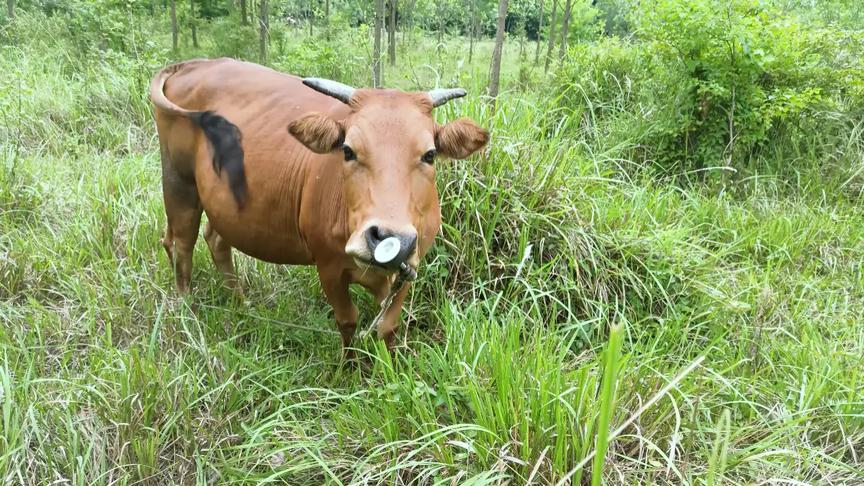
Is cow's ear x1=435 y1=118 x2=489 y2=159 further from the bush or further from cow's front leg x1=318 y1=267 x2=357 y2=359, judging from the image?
the bush

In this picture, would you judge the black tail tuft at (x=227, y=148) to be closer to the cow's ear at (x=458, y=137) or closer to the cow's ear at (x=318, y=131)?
the cow's ear at (x=318, y=131)

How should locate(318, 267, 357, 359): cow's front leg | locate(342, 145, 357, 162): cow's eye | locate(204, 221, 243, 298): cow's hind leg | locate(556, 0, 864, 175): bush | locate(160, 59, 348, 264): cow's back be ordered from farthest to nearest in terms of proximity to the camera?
locate(556, 0, 864, 175): bush
locate(204, 221, 243, 298): cow's hind leg
locate(160, 59, 348, 264): cow's back
locate(318, 267, 357, 359): cow's front leg
locate(342, 145, 357, 162): cow's eye

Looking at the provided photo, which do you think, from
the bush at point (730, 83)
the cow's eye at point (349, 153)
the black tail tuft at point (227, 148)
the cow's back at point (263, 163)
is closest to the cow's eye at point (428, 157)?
the cow's eye at point (349, 153)

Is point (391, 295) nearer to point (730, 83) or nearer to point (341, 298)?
point (341, 298)

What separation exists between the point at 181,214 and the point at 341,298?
1.27 meters

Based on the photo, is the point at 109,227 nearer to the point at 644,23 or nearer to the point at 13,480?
the point at 13,480

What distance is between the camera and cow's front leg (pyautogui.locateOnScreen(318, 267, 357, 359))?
108 inches

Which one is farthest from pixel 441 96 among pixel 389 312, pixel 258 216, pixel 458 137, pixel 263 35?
pixel 263 35

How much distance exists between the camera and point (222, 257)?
3682 millimetres

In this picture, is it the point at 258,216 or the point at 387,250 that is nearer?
the point at 387,250

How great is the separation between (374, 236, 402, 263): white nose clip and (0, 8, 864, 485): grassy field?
0.57 metres

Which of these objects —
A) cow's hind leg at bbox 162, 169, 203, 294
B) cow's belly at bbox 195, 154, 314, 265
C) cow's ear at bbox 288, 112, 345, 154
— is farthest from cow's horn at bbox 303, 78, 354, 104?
cow's hind leg at bbox 162, 169, 203, 294

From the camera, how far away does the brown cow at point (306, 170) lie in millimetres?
2232

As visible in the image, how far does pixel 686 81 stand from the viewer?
16.1 feet
